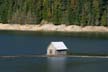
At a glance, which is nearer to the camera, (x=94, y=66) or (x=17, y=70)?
(x=17, y=70)

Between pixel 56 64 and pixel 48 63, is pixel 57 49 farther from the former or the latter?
pixel 56 64

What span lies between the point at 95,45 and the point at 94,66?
140 ft

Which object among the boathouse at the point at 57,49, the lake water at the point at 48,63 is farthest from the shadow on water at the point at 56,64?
the boathouse at the point at 57,49

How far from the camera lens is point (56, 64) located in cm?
8994

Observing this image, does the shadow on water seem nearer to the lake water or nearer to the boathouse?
the lake water

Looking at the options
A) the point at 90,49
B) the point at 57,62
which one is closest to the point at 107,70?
the point at 57,62

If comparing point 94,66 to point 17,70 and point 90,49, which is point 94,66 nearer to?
point 17,70

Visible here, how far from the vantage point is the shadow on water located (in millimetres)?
84062

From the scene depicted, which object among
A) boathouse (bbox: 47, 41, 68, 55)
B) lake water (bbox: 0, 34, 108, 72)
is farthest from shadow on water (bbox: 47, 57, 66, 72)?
boathouse (bbox: 47, 41, 68, 55)

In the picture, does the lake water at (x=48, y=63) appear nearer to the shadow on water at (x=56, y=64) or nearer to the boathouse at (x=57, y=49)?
the shadow on water at (x=56, y=64)

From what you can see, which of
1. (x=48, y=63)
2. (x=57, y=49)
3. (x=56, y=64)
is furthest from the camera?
(x=57, y=49)

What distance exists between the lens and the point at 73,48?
398ft

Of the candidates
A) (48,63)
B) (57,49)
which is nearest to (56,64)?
(48,63)

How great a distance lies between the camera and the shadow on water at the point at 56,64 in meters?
84.1
